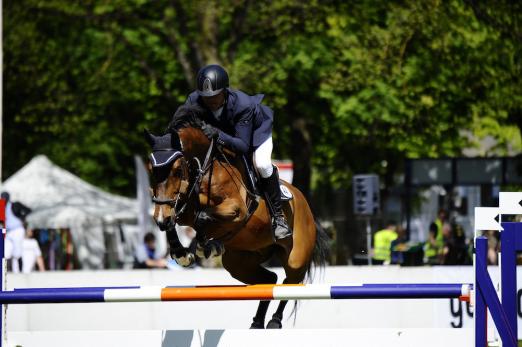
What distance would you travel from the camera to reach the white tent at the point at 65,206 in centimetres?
2159

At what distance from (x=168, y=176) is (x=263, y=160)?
1026 millimetres

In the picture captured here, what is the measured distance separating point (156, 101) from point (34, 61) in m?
2.94

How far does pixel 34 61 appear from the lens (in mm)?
23062

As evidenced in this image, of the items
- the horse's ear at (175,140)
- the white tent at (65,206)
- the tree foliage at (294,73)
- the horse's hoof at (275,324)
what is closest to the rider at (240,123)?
the horse's ear at (175,140)

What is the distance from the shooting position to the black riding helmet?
722cm

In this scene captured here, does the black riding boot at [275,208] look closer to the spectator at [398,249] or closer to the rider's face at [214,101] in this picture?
the rider's face at [214,101]

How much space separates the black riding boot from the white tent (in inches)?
554

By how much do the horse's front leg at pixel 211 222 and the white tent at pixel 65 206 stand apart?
14464 millimetres

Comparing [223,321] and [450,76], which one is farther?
[450,76]

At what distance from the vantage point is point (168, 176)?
6.85 m

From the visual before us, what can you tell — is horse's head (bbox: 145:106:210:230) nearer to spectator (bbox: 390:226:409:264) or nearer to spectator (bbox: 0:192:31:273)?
spectator (bbox: 0:192:31:273)

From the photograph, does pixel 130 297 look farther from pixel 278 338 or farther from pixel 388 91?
pixel 388 91

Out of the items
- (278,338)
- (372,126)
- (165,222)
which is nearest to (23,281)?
(165,222)

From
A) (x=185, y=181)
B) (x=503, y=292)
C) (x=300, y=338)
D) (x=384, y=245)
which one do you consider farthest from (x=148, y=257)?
(x=503, y=292)
